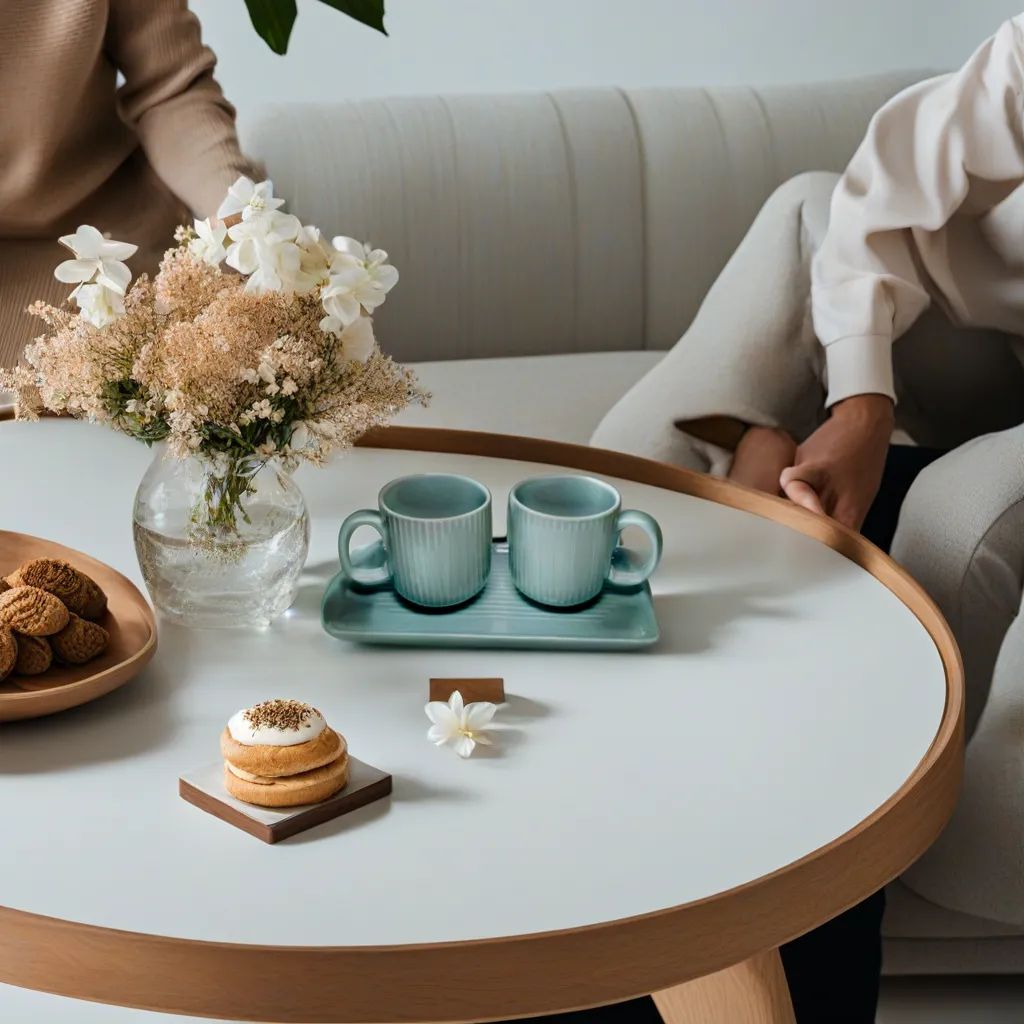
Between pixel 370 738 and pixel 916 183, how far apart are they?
3.43 feet

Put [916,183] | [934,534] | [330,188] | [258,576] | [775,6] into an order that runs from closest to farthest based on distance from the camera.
→ [258,576] < [934,534] < [916,183] < [330,188] < [775,6]

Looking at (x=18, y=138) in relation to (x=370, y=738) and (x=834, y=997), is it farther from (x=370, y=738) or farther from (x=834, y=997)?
(x=834, y=997)

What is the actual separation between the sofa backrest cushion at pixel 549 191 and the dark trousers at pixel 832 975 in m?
1.35

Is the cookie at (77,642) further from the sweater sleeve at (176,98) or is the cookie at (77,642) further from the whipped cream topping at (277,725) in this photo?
the sweater sleeve at (176,98)

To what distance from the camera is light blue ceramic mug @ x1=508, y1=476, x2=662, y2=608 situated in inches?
40.7

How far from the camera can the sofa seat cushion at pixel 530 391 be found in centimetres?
196

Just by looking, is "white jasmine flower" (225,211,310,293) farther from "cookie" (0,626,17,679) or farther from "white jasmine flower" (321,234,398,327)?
"cookie" (0,626,17,679)

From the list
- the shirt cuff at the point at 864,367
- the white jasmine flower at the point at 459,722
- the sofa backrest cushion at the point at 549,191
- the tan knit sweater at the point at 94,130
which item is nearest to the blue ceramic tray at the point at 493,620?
the white jasmine flower at the point at 459,722

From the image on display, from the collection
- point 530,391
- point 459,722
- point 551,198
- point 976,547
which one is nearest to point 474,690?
point 459,722

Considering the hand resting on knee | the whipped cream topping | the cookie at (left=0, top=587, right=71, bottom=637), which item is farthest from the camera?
the hand resting on knee

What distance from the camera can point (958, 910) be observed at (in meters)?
1.23

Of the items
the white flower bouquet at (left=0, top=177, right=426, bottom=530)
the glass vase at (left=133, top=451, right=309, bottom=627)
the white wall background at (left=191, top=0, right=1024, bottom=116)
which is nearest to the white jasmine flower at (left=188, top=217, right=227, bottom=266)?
the white flower bouquet at (left=0, top=177, right=426, bottom=530)

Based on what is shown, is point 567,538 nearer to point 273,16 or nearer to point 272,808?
point 272,808

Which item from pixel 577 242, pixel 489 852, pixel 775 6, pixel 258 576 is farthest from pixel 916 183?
pixel 775 6
